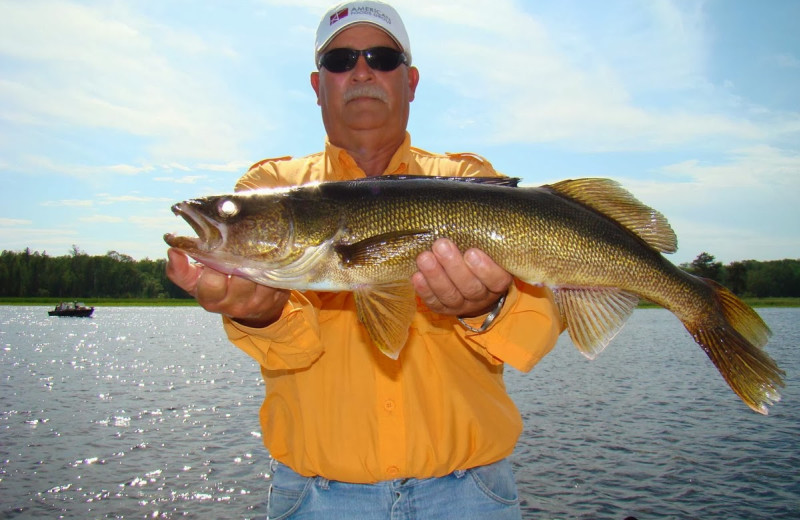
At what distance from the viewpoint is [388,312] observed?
116 inches

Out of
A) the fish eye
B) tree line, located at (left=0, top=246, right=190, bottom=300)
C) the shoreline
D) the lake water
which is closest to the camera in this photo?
the fish eye

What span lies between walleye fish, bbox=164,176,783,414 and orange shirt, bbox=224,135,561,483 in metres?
0.24

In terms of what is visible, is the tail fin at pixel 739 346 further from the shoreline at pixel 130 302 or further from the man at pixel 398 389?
the shoreline at pixel 130 302

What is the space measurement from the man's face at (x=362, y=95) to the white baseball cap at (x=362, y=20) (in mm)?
50

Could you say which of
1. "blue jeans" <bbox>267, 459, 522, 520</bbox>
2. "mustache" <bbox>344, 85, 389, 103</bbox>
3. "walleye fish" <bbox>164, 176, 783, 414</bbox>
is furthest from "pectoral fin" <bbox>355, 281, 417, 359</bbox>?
"mustache" <bbox>344, 85, 389, 103</bbox>

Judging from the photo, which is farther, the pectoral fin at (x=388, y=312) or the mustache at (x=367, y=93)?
the mustache at (x=367, y=93)

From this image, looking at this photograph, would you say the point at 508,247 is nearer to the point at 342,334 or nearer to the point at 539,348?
the point at 539,348

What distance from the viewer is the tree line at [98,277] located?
95562mm

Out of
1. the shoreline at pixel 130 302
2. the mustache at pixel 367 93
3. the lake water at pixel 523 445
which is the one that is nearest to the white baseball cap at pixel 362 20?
the mustache at pixel 367 93

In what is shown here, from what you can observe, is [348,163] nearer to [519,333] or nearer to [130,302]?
[519,333]

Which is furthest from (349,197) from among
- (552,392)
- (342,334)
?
Answer: (552,392)

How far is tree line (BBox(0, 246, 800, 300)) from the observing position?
95.6 metres

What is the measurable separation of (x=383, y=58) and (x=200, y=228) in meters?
1.76

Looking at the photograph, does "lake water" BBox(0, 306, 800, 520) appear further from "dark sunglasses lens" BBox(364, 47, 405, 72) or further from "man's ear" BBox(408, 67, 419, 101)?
"dark sunglasses lens" BBox(364, 47, 405, 72)
